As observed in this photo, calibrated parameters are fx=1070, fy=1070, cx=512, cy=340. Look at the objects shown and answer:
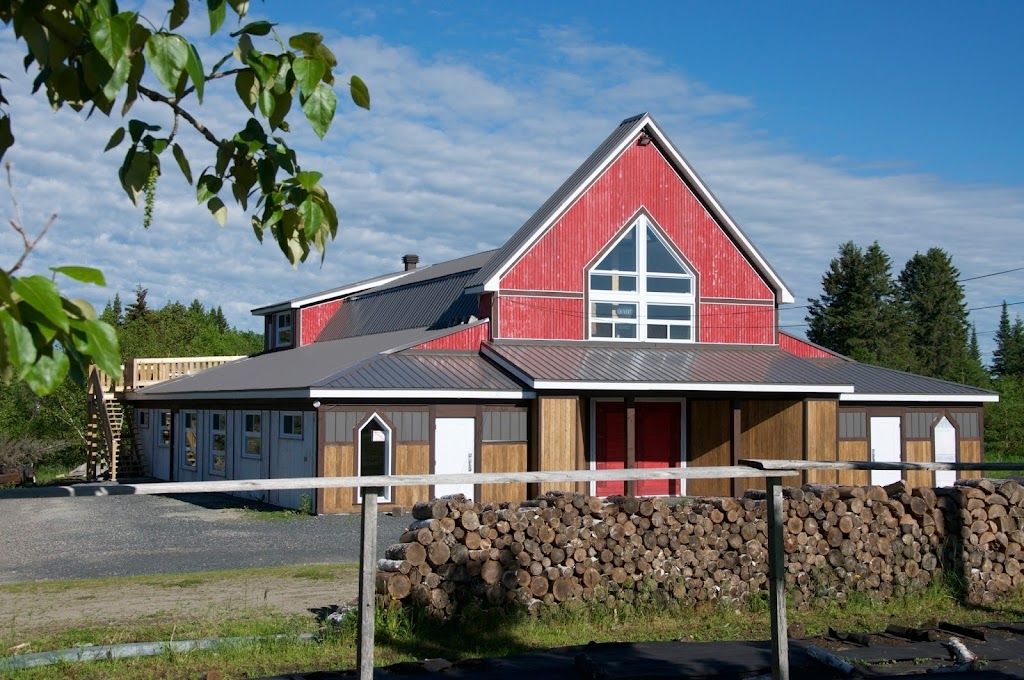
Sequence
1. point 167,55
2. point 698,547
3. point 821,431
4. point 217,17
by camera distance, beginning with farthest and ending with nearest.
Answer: point 821,431 < point 698,547 < point 217,17 < point 167,55

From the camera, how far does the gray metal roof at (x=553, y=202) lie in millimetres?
27359

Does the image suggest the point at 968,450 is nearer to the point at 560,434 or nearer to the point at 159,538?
the point at 560,434

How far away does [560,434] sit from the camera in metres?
25.1

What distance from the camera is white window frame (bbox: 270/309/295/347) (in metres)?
39.6

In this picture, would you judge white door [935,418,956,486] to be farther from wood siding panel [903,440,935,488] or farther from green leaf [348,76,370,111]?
green leaf [348,76,370,111]

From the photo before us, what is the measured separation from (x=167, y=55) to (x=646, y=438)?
25.3 metres

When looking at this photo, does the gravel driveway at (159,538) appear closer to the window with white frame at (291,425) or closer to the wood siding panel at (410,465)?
the wood siding panel at (410,465)

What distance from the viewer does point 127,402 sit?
37500mm

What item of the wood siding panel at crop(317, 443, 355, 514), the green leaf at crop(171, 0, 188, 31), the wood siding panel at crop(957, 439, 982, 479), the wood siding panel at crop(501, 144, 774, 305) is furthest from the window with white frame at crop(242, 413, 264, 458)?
the green leaf at crop(171, 0, 188, 31)

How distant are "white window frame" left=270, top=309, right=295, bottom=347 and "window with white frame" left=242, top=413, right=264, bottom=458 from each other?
38.6 ft

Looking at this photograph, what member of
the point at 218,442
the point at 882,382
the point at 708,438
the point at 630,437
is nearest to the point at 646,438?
the point at 708,438

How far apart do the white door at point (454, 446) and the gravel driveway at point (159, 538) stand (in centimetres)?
194

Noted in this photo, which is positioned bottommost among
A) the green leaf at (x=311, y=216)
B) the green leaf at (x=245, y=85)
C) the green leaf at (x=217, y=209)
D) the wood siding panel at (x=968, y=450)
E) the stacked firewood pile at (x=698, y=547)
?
the stacked firewood pile at (x=698, y=547)

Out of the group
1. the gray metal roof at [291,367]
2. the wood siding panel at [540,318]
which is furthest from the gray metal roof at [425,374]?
the wood siding panel at [540,318]
